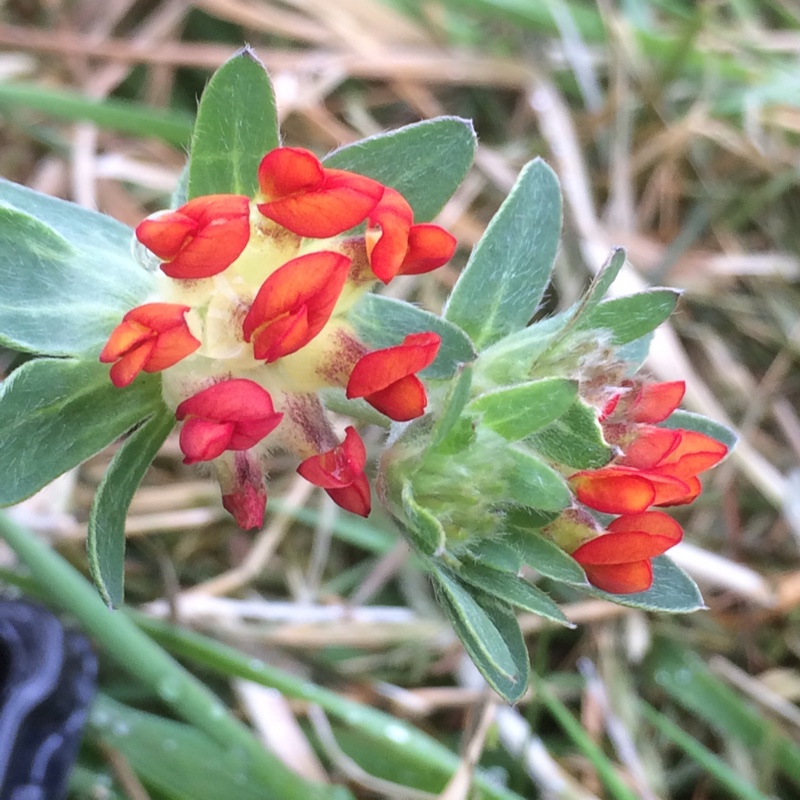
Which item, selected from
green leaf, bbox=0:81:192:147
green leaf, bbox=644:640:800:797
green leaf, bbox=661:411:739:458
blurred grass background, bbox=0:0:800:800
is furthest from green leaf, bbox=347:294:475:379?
green leaf, bbox=644:640:800:797

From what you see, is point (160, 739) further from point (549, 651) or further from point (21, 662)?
point (549, 651)

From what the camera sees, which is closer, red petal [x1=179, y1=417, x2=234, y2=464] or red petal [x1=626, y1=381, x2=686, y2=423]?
red petal [x1=179, y1=417, x2=234, y2=464]

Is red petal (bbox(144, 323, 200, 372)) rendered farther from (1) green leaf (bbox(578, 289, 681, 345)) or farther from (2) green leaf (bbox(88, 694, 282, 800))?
(2) green leaf (bbox(88, 694, 282, 800))

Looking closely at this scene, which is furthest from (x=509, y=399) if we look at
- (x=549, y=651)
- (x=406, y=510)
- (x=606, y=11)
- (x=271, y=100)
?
(x=606, y=11)

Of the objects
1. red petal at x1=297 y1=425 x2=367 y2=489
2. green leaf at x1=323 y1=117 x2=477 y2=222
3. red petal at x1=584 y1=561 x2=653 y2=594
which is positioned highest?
green leaf at x1=323 y1=117 x2=477 y2=222

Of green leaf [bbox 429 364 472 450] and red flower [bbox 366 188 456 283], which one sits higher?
red flower [bbox 366 188 456 283]

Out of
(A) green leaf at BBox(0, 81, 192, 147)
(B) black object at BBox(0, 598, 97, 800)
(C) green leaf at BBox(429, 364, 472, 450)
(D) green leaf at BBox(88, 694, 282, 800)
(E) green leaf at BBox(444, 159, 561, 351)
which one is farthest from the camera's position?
(A) green leaf at BBox(0, 81, 192, 147)
